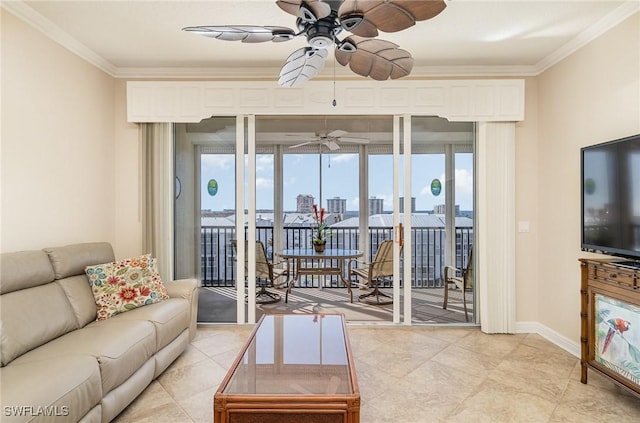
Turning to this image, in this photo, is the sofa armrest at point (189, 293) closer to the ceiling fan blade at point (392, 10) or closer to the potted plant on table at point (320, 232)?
the potted plant on table at point (320, 232)

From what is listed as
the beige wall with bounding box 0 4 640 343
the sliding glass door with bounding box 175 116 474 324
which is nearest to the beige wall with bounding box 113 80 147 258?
the beige wall with bounding box 0 4 640 343

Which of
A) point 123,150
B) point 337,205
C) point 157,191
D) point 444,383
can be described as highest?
point 123,150

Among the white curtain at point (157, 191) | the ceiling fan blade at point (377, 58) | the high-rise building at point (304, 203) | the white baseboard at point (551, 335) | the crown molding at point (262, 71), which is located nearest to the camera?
the ceiling fan blade at point (377, 58)

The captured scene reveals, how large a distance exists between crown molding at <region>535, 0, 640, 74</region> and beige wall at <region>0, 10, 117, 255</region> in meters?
4.59

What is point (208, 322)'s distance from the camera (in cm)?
382

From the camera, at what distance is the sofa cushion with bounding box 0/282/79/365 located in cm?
196

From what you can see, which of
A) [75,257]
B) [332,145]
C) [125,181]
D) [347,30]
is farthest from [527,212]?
[125,181]

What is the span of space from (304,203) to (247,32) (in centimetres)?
348

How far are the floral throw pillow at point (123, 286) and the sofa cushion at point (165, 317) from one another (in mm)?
79

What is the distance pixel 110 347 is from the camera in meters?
2.06

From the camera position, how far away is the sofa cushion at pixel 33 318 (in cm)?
196

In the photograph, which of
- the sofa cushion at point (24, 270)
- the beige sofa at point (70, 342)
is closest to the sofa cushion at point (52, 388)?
the beige sofa at point (70, 342)

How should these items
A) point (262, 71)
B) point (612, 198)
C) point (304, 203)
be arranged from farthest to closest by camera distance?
point (304, 203)
point (262, 71)
point (612, 198)

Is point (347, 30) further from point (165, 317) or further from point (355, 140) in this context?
point (355, 140)
